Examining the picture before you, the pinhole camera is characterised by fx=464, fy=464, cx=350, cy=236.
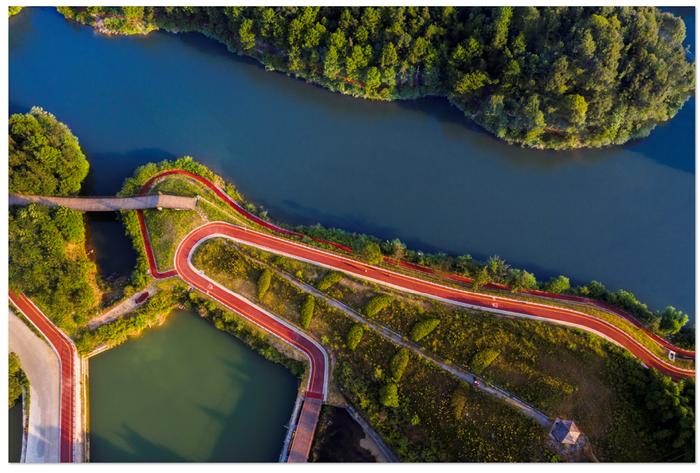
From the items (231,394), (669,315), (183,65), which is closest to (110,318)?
(231,394)

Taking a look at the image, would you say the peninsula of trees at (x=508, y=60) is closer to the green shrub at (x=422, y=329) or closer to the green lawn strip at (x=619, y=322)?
the green lawn strip at (x=619, y=322)

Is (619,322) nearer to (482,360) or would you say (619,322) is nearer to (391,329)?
(482,360)

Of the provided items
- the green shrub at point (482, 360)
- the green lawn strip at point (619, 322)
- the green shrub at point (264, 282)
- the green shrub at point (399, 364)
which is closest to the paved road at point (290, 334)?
the green shrub at point (264, 282)

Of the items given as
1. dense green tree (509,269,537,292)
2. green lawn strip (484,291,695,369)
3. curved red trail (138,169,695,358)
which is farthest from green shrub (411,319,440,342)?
dense green tree (509,269,537,292)

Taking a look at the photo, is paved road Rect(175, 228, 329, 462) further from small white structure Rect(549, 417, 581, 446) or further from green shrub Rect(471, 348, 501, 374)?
A: small white structure Rect(549, 417, 581, 446)

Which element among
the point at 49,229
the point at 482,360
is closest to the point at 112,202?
the point at 49,229

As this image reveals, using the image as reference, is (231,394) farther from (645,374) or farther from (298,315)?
(645,374)

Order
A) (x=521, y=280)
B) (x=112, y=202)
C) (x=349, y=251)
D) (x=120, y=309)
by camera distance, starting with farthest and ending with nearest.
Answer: (x=112, y=202)
(x=349, y=251)
(x=120, y=309)
(x=521, y=280)
